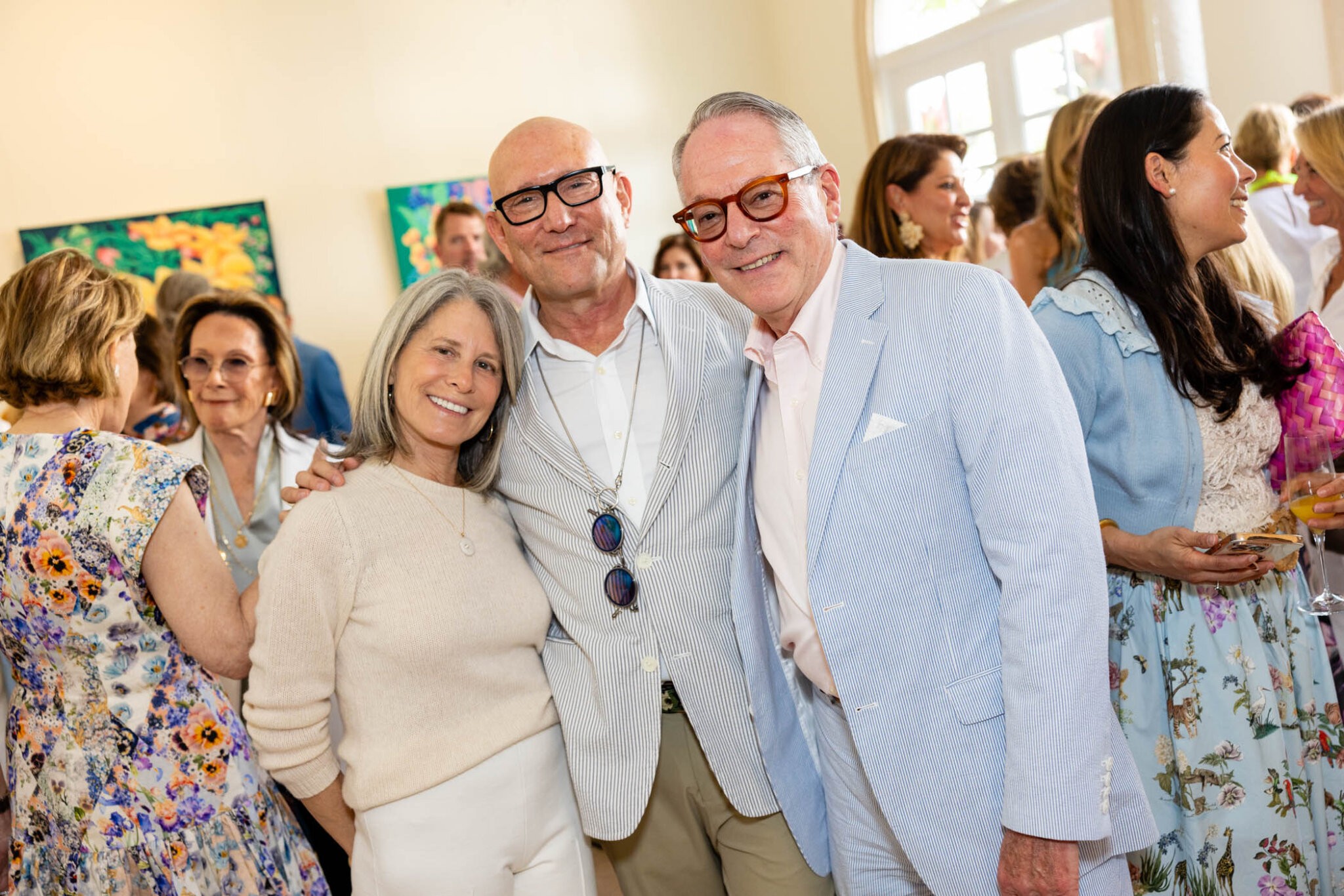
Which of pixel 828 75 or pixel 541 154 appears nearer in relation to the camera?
pixel 541 154

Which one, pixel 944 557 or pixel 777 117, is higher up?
pixel 777 117

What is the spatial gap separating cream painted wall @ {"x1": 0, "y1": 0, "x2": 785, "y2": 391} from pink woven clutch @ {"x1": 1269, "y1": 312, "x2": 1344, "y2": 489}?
580cm

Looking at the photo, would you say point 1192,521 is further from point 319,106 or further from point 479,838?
point 319,106

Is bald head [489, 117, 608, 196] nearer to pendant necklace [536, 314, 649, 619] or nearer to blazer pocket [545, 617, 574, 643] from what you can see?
pendant necklace [536, 314, 649, 619]

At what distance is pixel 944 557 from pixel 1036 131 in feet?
20.7

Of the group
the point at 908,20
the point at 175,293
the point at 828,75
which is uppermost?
the point at 908,20

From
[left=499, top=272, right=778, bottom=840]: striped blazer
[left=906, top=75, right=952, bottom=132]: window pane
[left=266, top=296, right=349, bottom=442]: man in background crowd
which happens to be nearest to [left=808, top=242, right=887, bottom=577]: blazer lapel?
[left=499, top=272, right=778, bottom=840]: striped blazer

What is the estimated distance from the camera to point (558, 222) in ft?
7.04

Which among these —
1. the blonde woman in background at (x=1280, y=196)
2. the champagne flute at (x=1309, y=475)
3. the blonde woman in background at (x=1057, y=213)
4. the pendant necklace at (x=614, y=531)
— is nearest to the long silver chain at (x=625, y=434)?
the pendant necklace at (x=614, y=531)

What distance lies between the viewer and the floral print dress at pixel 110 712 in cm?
196

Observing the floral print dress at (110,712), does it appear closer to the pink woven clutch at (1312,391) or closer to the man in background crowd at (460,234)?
the pink woven clutch at (1312,391)

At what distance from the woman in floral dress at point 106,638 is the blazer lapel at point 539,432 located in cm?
64

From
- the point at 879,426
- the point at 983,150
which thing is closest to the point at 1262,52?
the point at 983,150

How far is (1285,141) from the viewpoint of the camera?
4223 mm
